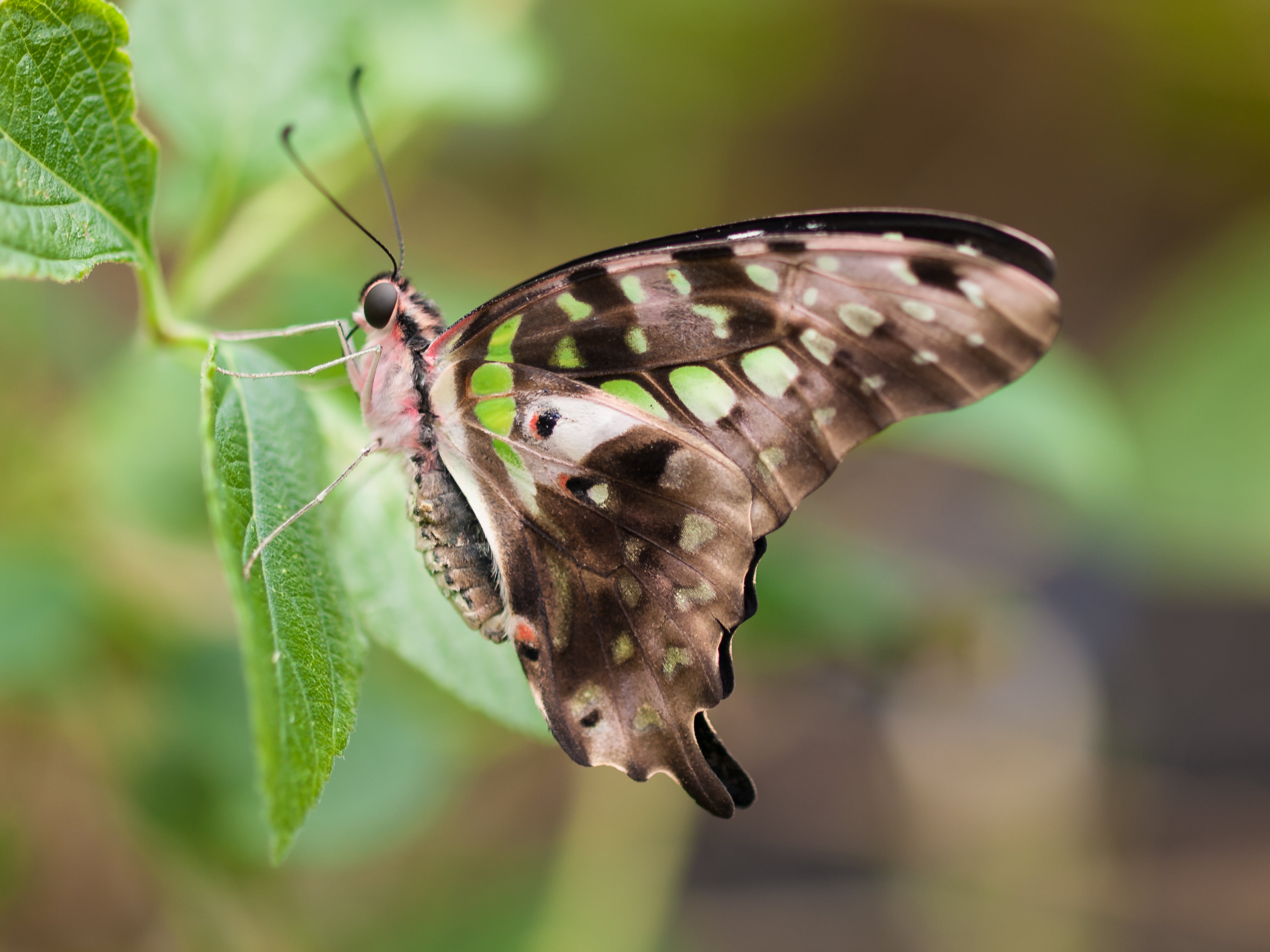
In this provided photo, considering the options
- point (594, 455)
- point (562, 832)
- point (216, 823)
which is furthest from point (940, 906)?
point (594, 455)

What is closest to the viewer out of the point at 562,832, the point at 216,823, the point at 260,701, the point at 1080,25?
the point at 260,701

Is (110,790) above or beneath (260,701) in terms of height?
beneath

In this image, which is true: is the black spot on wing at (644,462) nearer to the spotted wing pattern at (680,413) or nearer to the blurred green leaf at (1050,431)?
the spotted wing pattern at (680,413)

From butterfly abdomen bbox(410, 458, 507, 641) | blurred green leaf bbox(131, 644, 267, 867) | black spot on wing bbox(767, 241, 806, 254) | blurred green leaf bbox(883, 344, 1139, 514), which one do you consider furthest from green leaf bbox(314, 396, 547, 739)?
blurred green leaf bbox(883, 344, 1139, 514)

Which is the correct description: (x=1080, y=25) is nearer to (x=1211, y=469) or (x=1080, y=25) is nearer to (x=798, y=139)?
(x=798, y=139)

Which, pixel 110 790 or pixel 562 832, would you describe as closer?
pixel 110 790

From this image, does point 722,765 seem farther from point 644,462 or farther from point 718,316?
point 718,316

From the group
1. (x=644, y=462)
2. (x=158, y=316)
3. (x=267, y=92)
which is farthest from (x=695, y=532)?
(x=267, y=92)
